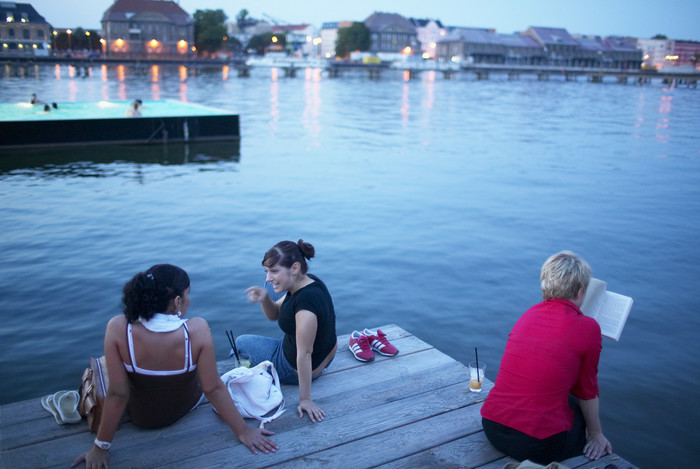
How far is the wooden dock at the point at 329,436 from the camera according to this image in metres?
3.43

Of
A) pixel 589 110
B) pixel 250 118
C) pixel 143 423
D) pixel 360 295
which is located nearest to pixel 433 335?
pixel 360 295

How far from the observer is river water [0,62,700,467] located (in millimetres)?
6492

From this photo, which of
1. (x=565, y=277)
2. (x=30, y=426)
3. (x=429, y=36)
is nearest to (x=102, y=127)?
(x=30, y=426)

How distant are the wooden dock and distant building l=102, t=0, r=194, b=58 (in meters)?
119

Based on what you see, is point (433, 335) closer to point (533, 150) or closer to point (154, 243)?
point (154, 243)

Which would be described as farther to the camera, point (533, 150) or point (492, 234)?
point (533, 150)

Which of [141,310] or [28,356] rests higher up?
[141,310]

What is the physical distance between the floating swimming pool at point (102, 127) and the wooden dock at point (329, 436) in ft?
56.3

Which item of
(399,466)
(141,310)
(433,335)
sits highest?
(141,310)

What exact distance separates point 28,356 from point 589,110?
43.7 m

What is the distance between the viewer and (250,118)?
31.0 meters

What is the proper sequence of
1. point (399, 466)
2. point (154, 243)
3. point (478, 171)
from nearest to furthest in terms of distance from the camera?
point (399, 466) → point (154, 243) → point (478, 171)

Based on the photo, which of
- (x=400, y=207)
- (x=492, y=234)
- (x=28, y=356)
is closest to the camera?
(x=28, y=356)

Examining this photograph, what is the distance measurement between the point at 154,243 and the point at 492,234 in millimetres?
6409
